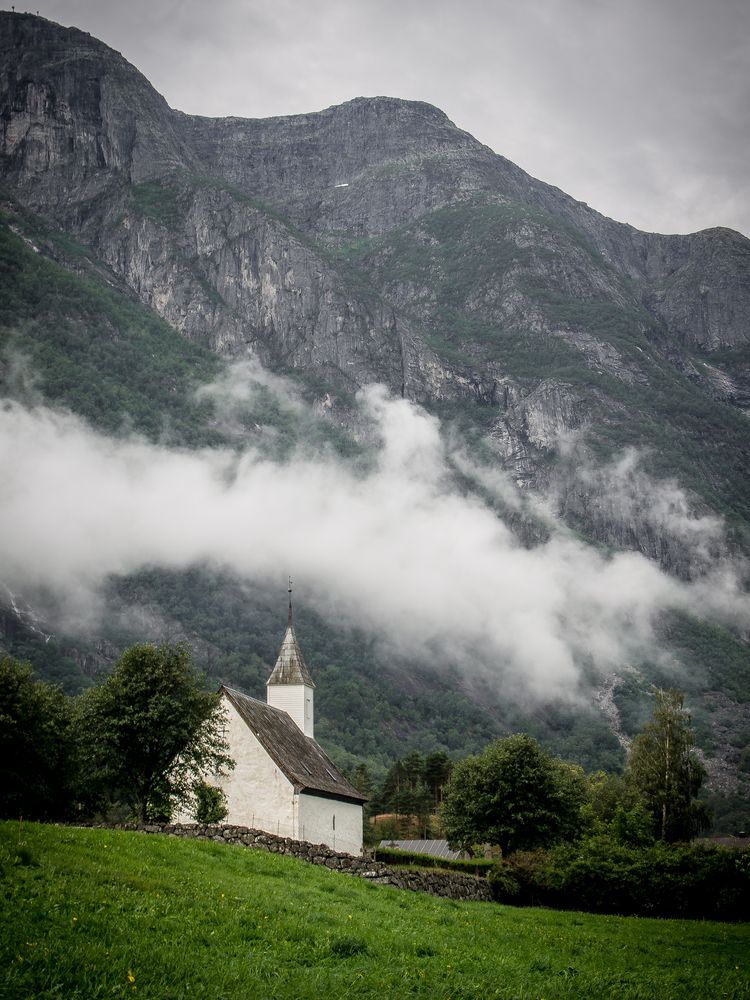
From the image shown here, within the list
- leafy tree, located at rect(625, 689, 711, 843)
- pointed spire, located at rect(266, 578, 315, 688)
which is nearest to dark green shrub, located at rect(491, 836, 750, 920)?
pointed spire, located at rect(266, 578, 315, 688)

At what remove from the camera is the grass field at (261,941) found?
43.3ft

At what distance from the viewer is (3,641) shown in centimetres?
16138

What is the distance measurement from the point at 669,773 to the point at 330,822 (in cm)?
3322

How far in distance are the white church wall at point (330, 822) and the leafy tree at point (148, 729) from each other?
6.45 meters

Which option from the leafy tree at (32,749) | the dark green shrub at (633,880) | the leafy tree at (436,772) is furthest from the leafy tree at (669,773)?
the leafy tree at (436,772)

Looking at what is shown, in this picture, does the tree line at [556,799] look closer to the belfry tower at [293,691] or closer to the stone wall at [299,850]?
the belfry tower at [293,691]

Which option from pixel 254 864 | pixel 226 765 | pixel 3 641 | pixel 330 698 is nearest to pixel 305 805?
pixel 226 765

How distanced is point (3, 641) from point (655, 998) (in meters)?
162

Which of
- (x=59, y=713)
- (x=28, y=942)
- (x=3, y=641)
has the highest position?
(x=3, y=641)

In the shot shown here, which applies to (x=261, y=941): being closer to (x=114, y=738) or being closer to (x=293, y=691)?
(x=114, y=738)

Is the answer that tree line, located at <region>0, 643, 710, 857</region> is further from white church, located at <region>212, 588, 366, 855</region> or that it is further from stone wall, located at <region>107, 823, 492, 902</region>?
stone wall, located at <region>107, 823, 492, 902</region>

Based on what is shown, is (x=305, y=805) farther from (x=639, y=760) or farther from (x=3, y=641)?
(x=3, y=641)

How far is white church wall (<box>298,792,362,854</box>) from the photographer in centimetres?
4403

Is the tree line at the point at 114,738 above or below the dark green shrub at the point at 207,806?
above
